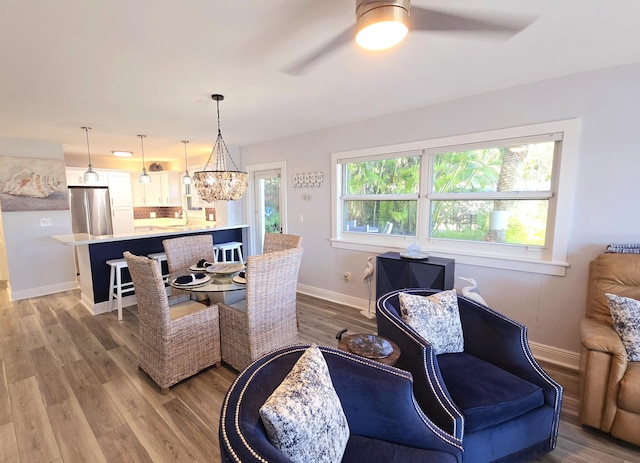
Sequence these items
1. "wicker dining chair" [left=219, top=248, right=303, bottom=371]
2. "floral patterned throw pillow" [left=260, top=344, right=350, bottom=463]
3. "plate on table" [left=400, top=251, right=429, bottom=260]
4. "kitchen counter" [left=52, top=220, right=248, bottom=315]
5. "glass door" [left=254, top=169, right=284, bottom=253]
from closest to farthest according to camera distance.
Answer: "floral patterned throw pillow" [left=260, top=344, right=350, bottom=463], "wicker dining chair" [left=219, top=248, right=303, bottom=371], "plate on table" [left=400, top=251, right=429, bottom=260], "kitchen counter" [left=52, top=220, right=248, bottom=315], "glass door" [left=254, top=169, right=284, bottom=253]

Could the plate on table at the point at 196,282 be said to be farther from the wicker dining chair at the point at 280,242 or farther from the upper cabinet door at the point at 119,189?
the upper cabinet door at the point at 119,189

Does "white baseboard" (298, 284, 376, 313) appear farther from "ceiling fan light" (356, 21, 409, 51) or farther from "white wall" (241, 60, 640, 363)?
"ceiling fan light" (356, 21, 409, 51)

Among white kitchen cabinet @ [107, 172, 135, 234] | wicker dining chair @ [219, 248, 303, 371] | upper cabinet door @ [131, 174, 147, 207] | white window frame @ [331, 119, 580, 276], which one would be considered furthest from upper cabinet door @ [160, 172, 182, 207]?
wicker dining chair @ [219, 248, 303, 371]

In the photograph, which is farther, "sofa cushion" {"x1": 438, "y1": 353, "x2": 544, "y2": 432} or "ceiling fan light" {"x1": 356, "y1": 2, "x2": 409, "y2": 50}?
"sofa cushion" {"x1": 438, "y1": 353, "x2": 544, "y2": 432}

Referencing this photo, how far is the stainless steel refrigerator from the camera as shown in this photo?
541 centimetres

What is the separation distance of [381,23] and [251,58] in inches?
45.8

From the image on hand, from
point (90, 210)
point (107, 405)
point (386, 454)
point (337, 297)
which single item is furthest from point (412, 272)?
point (90, 210)

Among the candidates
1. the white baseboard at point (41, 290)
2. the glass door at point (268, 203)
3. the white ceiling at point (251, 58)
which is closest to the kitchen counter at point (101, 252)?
the white baseboard at point (41, 290)

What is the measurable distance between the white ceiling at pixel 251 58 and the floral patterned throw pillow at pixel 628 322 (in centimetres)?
163

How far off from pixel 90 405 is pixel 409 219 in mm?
3372

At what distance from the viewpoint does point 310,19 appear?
1.59 meters

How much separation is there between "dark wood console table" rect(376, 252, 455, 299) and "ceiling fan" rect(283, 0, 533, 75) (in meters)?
1.98

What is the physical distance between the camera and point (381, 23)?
1182mm

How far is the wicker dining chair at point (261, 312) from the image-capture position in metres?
2.37
